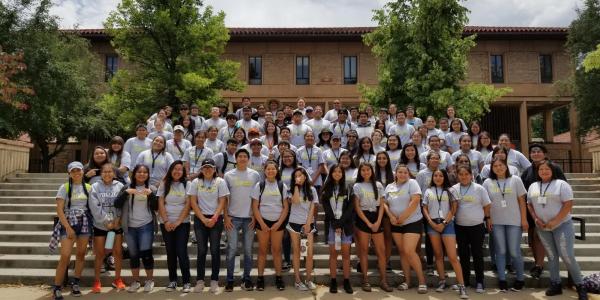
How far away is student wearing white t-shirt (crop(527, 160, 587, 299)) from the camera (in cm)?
595

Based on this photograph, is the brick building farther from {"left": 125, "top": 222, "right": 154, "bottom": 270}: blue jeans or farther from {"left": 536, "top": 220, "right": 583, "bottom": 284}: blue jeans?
{"left": 536, "top": 220, "right": 583, "bottom": 284}: blue jeans

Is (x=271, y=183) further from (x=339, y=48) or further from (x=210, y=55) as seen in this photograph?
(x=339, y=48)

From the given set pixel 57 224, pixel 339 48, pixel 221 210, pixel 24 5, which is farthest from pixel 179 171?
pixel 339 48

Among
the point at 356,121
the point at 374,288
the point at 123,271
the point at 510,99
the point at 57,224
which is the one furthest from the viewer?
the point at 510,99

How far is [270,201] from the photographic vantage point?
6297mm

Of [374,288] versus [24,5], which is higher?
[24,5]

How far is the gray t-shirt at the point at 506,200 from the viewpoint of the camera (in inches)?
246

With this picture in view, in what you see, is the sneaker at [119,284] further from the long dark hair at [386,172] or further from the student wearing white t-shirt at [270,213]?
the long dark hair at [386,172]

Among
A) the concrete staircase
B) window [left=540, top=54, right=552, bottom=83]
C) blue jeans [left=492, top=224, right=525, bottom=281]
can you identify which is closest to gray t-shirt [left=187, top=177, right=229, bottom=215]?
the concrete staircase

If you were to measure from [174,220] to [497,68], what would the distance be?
2268 centimetres

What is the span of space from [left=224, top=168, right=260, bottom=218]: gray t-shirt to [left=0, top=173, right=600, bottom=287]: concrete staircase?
121 cm

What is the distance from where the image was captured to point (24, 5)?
16.4m

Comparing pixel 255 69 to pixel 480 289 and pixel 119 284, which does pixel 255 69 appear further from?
pixel 480 289

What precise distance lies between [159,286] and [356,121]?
595 cm
